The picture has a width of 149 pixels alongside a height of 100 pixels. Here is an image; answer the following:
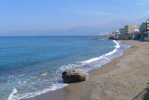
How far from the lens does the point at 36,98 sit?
62.6 ft

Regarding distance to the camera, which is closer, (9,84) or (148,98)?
(148,98)

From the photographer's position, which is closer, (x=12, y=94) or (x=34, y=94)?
(x=34, y=94)

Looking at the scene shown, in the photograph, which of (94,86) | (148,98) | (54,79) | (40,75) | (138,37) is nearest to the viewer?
(148,98)

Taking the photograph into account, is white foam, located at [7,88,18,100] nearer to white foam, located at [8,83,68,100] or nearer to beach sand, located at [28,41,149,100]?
white foam, located at [8,83,68,100]

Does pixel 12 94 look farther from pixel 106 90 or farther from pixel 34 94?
pixel 106 90

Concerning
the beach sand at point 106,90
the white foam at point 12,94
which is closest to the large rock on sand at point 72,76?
the beach sand at point 106,90

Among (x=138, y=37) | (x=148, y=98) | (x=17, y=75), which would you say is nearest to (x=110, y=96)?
(x=148, y=98)

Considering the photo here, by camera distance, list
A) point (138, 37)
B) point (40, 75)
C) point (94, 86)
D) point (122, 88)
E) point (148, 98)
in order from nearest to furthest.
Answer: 1. point (148, 98)
2. point (122, 88)
3. point (94, 86)
4. point (40, 75)
5. point (138, 37)

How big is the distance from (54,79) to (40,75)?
2984mm

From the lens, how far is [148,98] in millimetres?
15172

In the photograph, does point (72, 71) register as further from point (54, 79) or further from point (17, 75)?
point (17, 75)

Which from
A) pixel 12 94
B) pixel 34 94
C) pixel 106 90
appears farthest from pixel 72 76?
pixel 12 94

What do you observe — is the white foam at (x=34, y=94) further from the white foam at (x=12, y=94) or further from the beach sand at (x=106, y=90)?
the beach sand at (x=106, y=90)

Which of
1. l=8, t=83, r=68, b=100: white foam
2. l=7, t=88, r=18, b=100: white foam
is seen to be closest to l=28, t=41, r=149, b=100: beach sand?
l=8, t=83, r=68, b=100: white foam
